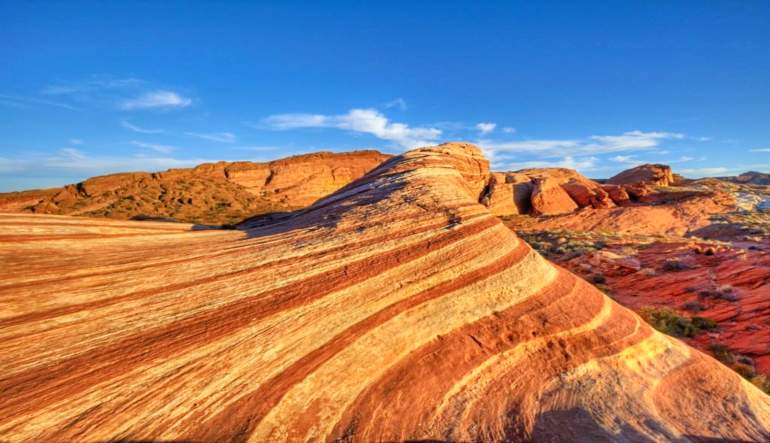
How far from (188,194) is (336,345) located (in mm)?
31306

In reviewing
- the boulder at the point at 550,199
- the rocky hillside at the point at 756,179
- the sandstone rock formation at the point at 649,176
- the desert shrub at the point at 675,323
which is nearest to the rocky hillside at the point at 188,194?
the desert shrub at the point at 675,323

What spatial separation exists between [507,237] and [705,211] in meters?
37.9

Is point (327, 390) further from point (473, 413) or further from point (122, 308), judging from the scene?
point (122, 308)

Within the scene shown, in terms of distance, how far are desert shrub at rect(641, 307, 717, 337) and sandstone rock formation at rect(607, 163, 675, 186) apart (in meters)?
47.3

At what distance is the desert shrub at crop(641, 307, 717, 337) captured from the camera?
864cm

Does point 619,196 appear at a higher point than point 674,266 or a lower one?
higher

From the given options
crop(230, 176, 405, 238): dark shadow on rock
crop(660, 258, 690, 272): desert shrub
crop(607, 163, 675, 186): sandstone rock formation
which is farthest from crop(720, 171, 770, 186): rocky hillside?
crop(230, 176, 405, 238): dark shadow on rock

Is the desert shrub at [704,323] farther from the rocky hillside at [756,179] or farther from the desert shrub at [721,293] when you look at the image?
the rocky hillside at [756,179]

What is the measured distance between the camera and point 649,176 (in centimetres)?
5225

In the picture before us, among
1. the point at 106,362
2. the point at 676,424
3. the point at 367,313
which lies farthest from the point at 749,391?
the point at 106,362

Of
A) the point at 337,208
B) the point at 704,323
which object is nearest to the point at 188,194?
the point at 337,208

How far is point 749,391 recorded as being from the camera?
377cm

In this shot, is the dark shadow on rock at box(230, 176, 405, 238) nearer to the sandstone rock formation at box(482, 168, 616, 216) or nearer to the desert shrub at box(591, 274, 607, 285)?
the desert shrub at box(591, 274, 607, 285)

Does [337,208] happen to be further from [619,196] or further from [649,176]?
[649,176]
